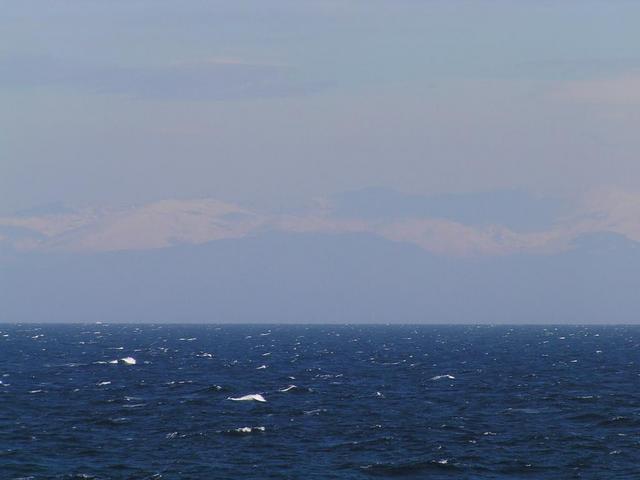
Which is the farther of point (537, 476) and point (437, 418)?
point (437, 418)

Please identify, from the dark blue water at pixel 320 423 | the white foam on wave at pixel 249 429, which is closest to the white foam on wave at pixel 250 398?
the dark blue water at pixel 320 423

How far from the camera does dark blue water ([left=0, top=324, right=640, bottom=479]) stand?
68375 mm

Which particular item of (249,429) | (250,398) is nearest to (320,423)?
(249,429)

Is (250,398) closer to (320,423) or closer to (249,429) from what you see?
(320,423)

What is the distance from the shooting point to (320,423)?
8669 cm

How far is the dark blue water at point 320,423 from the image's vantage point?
68.4m

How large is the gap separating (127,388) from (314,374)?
2837cm

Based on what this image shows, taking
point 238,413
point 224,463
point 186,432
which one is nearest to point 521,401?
point 238,413

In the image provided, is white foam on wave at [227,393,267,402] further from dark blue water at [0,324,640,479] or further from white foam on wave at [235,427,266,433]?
white foam on wave at [235,427,266,433]

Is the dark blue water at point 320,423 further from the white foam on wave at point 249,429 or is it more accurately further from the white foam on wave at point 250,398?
the white foam on wave at point 250,398

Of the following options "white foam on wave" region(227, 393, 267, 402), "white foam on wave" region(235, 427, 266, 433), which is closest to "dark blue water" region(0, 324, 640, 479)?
"white foam on wave" region(235, 427, 266, 433)

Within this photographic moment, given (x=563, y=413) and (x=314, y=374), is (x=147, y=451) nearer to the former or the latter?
(x=563, y=413)

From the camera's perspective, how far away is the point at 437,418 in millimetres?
90062

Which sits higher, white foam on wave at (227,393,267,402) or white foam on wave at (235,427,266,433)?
white foam on wave at (227,393,267,402)
